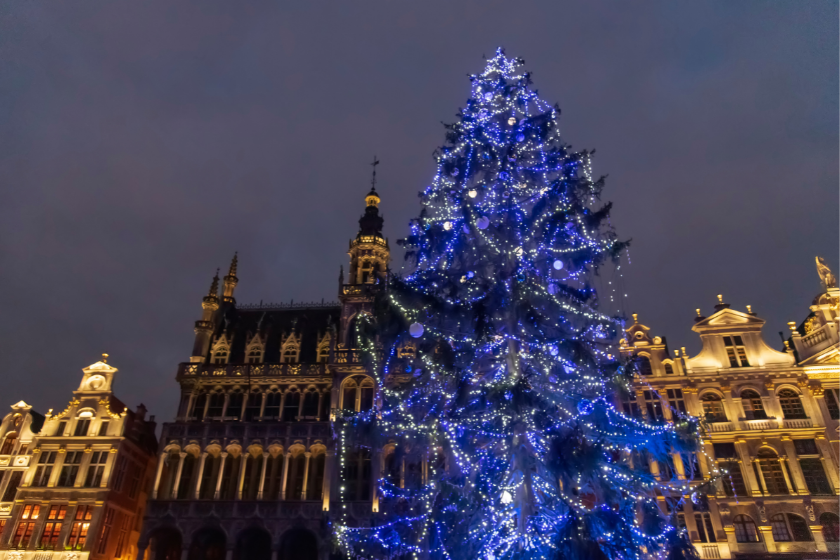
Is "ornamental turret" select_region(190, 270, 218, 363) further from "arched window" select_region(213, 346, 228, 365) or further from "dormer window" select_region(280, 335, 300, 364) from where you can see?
"dormer window" select_region(280, 335, 300, 364)

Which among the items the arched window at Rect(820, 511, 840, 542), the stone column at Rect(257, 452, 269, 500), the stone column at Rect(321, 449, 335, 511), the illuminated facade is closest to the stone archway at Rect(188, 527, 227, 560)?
the illuminated facade

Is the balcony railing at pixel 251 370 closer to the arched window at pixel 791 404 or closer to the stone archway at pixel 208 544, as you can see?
the stone archway at pixel 208 544

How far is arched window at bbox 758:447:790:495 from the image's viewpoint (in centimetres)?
3241

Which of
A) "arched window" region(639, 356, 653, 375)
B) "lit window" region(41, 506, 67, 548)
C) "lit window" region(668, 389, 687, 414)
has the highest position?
"arched window" region(639, 356, 653, 375)

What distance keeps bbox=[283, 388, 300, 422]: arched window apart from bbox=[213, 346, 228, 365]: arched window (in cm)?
575

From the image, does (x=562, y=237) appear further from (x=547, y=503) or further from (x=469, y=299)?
(x=547, y=503)

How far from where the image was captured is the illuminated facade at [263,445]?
34.1 meters

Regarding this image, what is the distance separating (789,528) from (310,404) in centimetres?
2828

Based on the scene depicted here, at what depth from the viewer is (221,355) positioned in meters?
41.8

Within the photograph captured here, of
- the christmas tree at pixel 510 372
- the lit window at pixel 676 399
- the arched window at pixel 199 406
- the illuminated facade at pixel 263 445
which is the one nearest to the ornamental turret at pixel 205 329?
the illuminated facade at pixel 263 445

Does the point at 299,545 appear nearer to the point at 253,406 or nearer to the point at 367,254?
the point at 253,406

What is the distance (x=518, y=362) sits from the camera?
16.2 metres

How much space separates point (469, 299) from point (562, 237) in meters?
3.35

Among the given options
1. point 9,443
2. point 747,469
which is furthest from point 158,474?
point 747,469
